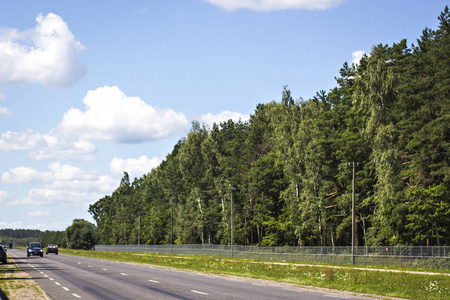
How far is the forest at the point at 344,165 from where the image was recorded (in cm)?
5675

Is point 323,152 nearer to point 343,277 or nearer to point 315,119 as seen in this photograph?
point 315,119

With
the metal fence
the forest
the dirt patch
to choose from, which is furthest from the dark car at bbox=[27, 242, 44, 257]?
the dirt patch

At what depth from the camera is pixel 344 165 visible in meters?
68.5

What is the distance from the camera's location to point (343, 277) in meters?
29.4

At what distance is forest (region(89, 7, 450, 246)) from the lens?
5675 cm

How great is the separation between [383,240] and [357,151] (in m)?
12.2

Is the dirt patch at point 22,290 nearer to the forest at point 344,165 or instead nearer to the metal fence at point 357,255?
the metal fence at point 357,255

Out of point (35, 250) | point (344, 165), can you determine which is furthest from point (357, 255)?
point (35, 250)

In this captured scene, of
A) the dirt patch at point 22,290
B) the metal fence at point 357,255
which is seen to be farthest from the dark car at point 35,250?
the dirt patch at point 22,290

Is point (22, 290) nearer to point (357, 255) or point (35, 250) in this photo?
point (357, 255)

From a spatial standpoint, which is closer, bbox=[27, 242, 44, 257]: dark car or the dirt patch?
the dirt patch

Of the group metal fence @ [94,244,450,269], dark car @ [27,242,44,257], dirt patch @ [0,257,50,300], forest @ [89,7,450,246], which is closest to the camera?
dirt patch @ [0,257,50,300]

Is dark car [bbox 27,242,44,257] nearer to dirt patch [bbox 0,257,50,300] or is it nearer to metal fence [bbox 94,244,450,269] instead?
metal fence [bbox 94,244,450,269]

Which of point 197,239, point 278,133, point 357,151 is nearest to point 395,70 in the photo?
point 357,151
